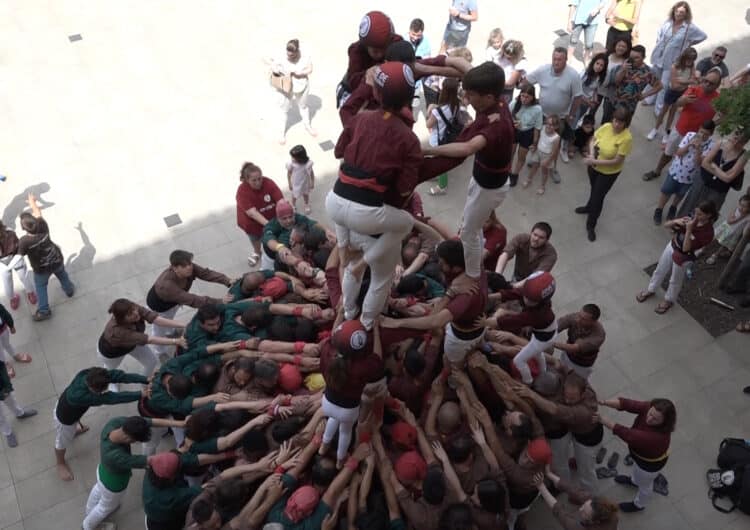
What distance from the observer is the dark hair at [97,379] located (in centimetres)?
593

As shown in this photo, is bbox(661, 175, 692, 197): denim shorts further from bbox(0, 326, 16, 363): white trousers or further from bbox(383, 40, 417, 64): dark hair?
bbox(0, 326, 16, 363): white trousers

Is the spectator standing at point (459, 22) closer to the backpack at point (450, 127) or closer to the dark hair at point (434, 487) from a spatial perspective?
the backpack at point (450, 127)

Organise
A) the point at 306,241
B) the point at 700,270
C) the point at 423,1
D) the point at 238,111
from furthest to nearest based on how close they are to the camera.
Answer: the point at 423,1, the point at 238,111, the point at 700,270, the point at 306,241

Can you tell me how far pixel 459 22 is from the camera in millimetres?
11445

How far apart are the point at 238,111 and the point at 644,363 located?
25.6 ft

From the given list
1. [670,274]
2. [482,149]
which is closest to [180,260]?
[482,149]

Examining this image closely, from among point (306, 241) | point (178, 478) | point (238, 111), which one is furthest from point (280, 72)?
point (178, 478)

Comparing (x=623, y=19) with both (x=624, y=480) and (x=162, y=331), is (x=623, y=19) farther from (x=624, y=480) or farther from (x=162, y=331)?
(x=162, y=331)

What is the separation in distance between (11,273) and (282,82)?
15.9ft

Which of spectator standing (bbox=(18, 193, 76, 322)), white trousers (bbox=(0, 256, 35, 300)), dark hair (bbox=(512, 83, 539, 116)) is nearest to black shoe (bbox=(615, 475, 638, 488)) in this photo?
dark hair (bbox=(512, 83, 539, 116))

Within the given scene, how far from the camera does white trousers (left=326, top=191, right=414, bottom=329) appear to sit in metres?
4.35

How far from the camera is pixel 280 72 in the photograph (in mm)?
10070

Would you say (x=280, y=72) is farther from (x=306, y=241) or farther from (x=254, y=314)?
(x=254, y=314)

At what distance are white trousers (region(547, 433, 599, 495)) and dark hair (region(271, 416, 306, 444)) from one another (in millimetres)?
2375
